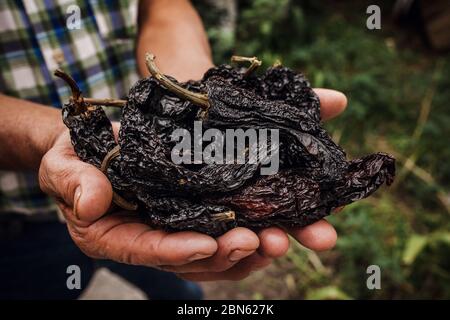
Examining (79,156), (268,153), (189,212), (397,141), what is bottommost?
(397,141)

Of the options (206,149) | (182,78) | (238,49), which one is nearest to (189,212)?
(206,149)

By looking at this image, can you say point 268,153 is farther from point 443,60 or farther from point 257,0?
point 443,60

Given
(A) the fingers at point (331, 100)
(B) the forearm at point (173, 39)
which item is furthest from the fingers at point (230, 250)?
(B) the forearm at point (173, 39)

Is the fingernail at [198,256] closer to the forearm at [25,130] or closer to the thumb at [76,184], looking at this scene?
the thumb at [76,184]

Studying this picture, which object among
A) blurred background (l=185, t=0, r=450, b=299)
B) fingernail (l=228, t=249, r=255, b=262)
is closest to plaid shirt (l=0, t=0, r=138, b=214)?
fingernail (l=228, t=249, r=255, b=262)

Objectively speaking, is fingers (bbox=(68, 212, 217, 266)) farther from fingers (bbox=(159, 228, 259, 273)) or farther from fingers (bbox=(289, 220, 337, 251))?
fingers (bbox=(289, 220, 337, 251))

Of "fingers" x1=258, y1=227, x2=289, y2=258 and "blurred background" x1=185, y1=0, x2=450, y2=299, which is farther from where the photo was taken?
"blurred background" x1=185, y1=0, x2=450, y2=299
